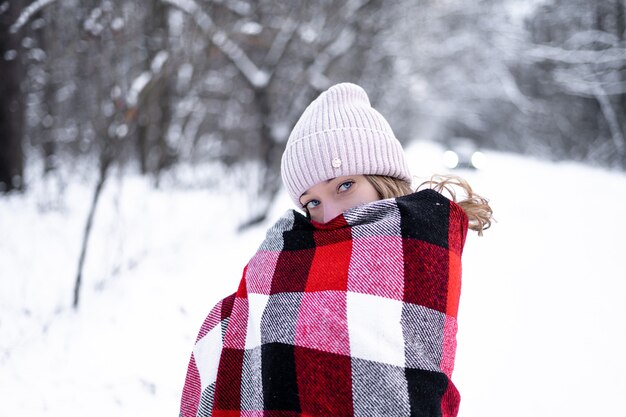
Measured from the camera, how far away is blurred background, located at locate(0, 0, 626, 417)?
2404 millimetres

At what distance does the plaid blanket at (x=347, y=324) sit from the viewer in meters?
1.10

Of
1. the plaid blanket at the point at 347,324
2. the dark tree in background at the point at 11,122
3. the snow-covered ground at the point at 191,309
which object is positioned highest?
the dark tree in background at the point at 11,122

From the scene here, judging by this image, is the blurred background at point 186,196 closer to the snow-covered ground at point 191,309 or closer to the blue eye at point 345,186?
the snow-covered ground at point 191,309

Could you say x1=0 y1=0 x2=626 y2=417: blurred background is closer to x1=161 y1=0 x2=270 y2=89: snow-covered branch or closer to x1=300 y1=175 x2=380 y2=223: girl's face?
x1=161 y1=0 x2=270 y2=89: snow-covered branch

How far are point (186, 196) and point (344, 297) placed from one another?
664 centimetres

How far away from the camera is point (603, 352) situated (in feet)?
7.84

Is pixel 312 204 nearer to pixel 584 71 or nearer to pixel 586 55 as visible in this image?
pixel 586 55

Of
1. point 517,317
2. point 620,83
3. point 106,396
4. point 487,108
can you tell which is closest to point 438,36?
point 620,83

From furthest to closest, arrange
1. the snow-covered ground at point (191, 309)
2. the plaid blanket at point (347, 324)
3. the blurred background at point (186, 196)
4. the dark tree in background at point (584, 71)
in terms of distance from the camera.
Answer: the dark tree in background at point (584, 71) → the blurred background at point (186, 196) → the snow-covered ground at point (191, 309) → the plaid blanket at point (347, 324)

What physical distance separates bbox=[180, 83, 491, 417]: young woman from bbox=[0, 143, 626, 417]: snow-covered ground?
1.05 metres

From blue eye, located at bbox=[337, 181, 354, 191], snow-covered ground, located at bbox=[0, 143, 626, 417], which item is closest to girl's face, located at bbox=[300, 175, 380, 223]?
blue eye, located at bbox=[337, 181, 354, 191]

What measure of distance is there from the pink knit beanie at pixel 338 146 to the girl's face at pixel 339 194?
3cm

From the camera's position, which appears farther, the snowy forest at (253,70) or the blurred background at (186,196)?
the snowy forest at (253,70)

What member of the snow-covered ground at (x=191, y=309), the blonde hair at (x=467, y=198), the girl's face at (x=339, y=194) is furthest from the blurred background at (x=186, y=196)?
the girl's face at (x=339, y=194)
